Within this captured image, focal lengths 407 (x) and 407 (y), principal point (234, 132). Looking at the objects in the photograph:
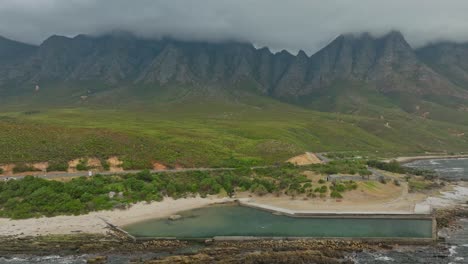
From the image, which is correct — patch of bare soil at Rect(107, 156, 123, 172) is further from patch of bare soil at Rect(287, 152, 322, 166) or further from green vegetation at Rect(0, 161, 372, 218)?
patch of bare soil at Rect(287, 152, 322, 166)

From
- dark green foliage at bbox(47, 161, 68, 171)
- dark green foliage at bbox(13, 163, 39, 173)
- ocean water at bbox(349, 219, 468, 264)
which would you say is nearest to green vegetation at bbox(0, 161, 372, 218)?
dark green foliage at bbox(13, 163, 39, 173)

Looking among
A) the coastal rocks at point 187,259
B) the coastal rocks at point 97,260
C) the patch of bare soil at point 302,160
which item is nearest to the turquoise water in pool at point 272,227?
the coastal rocks at point 187,259

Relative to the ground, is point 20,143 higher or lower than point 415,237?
higher

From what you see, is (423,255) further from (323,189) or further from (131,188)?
(131,188)

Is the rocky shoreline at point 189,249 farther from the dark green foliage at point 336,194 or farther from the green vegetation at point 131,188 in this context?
the dark green foliage at point 336,194

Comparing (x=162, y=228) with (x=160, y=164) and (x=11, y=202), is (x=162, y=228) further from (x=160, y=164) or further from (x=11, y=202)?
Answer: (x=160, y=164)

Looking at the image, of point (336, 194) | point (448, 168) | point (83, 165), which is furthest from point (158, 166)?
point (448, 168)

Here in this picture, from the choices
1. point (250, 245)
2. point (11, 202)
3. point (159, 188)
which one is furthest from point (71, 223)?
point (250, 245)
